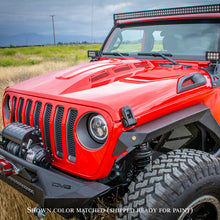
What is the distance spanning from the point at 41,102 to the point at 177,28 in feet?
6.39

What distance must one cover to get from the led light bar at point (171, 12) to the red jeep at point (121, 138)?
35mm

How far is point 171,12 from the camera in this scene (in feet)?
10.3

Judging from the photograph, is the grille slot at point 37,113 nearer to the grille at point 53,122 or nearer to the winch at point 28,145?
the grille at point 53,122

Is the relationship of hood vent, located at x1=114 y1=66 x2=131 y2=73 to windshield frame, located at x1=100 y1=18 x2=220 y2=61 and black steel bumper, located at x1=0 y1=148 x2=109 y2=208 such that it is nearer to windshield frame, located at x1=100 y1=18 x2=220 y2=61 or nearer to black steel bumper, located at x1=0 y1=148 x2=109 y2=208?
windshield frame, located at x1=100 y1=18 x2=220 y2=61

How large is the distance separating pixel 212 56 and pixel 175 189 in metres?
1.54

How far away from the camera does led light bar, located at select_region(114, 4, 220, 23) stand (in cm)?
284

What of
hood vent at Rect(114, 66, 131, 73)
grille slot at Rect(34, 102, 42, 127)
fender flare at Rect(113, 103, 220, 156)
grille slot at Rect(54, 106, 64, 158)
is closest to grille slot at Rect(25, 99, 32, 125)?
grille slot at Rect(34, 102, 42, 127)

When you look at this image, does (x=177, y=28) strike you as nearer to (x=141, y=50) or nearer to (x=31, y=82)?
(x=141, y=50)

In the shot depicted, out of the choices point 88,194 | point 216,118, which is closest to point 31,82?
point 88,194

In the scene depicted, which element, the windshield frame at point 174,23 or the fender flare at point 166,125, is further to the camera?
the windshield frame at point 174,23

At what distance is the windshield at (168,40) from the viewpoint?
2.91 metres

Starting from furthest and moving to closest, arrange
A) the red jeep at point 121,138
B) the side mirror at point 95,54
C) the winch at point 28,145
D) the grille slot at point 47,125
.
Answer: the side mirror at point 95,54 → the grille slot at point 47,125 → the winch at point 28,145 → the red jeep at point 121,138

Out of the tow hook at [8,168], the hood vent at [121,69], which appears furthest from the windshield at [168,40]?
the tow hook at [8,168]

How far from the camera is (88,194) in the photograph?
1.67m
